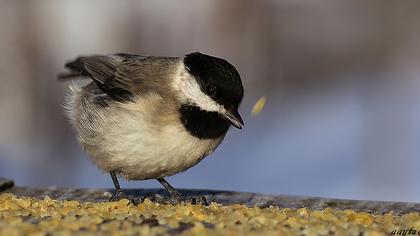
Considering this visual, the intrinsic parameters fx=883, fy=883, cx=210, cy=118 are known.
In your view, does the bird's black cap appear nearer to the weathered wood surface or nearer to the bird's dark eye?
the bird's dark eye

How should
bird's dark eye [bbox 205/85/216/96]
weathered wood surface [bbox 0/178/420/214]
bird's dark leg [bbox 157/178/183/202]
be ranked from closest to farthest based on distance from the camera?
weathered wood surface [bbox 0/178/420/214] → bird's dark eye [bbox 205/85/216/96] → bird's dark leg [bbox 157/178/183/202]

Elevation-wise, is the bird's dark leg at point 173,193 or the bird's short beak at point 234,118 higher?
the bird's short beak at point 234,118

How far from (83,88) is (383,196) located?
3629 mm

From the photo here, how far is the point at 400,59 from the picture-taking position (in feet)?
35.4

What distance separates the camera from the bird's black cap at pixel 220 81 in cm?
421

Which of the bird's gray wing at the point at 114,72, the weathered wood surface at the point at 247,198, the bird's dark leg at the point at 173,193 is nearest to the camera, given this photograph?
the weathered wood surface at the point at 247,198

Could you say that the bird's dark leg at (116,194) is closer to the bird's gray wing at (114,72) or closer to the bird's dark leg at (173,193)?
the bird's dark leg at (173,193)

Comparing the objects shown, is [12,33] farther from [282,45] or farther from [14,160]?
[282,45]

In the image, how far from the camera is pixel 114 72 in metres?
4.82

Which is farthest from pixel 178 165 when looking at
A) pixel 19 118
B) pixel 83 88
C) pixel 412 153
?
pixel 19 118

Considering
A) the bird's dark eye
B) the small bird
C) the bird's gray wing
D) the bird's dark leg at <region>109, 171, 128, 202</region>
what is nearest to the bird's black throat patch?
the small bird

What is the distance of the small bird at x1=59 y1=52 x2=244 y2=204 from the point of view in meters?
4.22

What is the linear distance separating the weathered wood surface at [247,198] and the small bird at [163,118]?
15 cm

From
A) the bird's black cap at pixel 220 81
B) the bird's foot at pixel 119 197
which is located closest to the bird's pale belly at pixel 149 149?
the bird's foot at pixel 119 197
